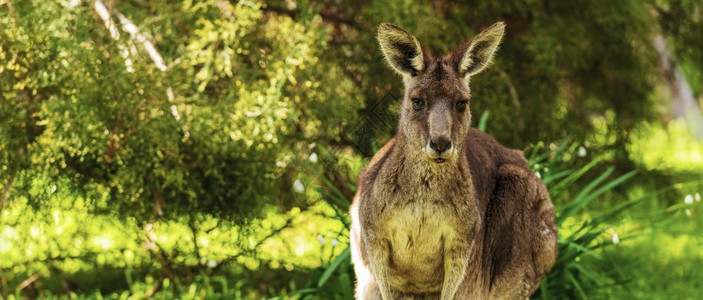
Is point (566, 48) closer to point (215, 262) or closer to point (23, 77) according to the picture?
point (215, 262)

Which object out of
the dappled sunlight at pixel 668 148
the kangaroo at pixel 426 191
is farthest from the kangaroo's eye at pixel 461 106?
the dappled sunlight at pixel 668 148

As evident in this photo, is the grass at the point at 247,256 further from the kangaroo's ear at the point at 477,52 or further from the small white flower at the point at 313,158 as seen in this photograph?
the kangaroo's ear at the point at 477,52

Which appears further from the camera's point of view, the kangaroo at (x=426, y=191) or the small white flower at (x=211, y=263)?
the small white flower at (x=211, y=263)

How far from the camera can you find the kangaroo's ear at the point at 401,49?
3490mm

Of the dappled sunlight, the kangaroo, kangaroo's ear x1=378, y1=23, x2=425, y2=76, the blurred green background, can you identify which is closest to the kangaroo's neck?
the kangaroo

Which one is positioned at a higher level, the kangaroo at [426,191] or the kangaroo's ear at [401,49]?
the kangaroo's ear at [401,49]

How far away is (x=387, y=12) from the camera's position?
5.59 meters

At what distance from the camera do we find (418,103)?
3.51 m

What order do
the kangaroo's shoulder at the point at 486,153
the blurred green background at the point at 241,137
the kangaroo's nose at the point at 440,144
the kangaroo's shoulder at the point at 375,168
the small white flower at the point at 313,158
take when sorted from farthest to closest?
1. the small white flower at the point at 313,158
2. the blurred green background at the point at 241,137
3. the kangaroo's shoulder at the point at 486,153
4. the kangaroo's shoulder at the point at 375,168
5. the kangaroo's nose at the point at 440,144

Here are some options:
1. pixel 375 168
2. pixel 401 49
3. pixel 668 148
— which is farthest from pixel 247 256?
pixel 668 148

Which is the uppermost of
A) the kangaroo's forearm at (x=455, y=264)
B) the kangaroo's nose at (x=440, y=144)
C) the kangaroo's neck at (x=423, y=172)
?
the kangaroo's nose at (x=440, y=144)

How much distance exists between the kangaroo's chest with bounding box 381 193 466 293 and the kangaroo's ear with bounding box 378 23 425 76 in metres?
0.49

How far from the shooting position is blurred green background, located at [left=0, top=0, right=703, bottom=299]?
16.1 ft

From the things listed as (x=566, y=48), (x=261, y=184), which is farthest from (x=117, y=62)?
(x=566, y=48)
